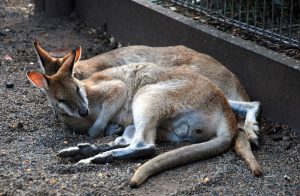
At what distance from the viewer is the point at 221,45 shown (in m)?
7.43

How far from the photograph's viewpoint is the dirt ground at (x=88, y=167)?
5281 mm

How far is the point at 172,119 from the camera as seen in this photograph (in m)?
6.15

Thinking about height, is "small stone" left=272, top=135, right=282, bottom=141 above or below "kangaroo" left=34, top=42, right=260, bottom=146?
below

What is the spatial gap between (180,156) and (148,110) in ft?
2.03

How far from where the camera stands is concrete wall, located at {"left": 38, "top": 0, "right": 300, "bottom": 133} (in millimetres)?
6535

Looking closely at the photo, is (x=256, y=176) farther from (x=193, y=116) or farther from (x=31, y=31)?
(x=31, y=31)

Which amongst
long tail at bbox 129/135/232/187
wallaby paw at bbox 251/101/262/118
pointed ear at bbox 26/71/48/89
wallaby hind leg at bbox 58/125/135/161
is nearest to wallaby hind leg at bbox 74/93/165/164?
wallaby hind leg at bbox 58/125/135/161

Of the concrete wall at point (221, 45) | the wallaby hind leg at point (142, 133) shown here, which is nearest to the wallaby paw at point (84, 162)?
the wallaby hind leg at point (142, 133)

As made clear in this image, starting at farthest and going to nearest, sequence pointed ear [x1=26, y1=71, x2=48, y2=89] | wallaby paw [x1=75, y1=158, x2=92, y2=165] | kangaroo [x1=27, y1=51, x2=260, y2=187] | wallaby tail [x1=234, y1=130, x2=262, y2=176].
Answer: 1. pointed ear [x1=26, y1=71, x2=48, y2=89]
2. kangaroo [x1=27, y1=51, x2=260, y2=187]
3. wallaby paw [x1=75, y1=158, x2=92, y2=165]
4. wallaby tail [x1=234, y1=130, x2=262, y2=176]

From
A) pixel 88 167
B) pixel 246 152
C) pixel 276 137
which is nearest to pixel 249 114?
pixel 276 137

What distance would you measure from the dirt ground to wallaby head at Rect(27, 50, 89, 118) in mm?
303

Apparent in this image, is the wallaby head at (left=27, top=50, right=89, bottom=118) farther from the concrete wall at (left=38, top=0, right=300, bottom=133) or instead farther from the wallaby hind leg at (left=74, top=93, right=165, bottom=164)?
the concrete wall at (left=38, top=0, right=300, bottom=133)

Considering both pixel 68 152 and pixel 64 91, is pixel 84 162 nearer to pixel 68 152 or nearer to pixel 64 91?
pixel 68 152

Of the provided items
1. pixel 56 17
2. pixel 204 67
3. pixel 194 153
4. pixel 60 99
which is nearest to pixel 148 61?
pixel 204 67
